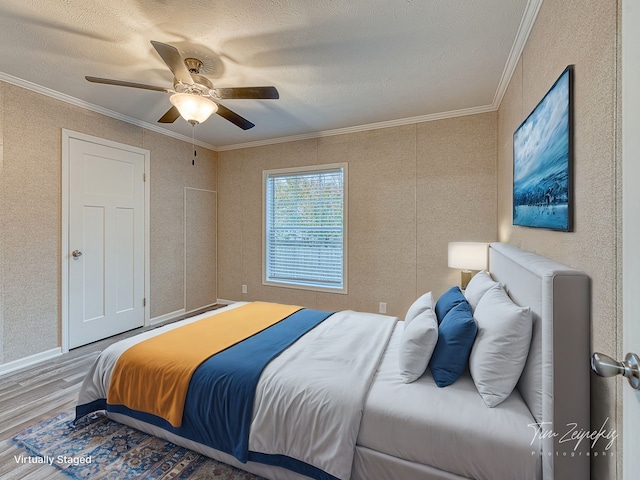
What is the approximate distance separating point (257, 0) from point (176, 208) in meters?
3.11

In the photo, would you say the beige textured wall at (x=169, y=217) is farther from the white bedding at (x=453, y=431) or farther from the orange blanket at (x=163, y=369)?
the white bedding at (x=453, y=431)

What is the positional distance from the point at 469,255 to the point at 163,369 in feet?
8.90

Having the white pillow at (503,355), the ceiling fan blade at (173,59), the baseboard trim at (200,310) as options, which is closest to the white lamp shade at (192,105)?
the ceiling fan blade at (173,59)

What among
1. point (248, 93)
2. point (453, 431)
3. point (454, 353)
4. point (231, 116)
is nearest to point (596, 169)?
point (454, 353)

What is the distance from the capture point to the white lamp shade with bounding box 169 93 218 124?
211 centimetres

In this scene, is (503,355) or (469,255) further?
(469,255)

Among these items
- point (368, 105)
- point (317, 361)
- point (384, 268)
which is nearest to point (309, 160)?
point (368, 105)

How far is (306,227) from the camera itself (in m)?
4.25

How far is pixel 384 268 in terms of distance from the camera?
3.74 metres

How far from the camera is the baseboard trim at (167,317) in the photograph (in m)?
3.94

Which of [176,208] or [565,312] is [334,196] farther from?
[565,312]

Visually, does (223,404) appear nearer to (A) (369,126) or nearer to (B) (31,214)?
(B) (31,214)
